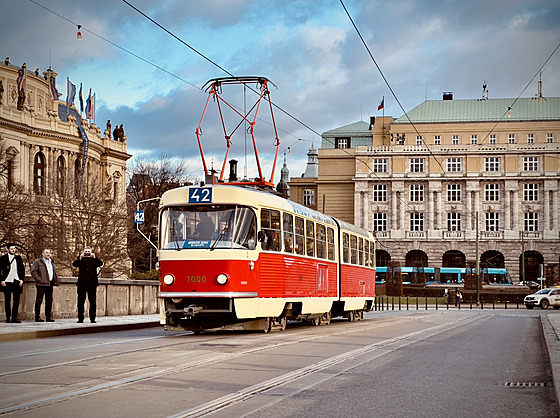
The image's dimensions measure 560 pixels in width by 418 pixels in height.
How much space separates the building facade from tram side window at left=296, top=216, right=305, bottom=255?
88.3m

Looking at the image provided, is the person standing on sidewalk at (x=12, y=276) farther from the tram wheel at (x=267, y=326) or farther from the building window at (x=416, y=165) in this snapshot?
the building window at (x=416, y=165)

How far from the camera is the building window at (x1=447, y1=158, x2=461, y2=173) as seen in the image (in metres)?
111

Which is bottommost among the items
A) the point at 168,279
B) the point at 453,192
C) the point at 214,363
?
the point at 214,363

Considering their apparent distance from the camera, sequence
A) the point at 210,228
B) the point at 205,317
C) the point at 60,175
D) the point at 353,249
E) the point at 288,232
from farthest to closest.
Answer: the point at 60,175
the point at 353,249
the point at 288,232
the point at 205,317
the point at 210,228

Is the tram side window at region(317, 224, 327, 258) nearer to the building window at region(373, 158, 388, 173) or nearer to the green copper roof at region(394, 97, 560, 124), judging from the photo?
the green copper roof at region(394, 97, 560, 124)

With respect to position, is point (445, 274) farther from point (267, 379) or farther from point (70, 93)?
point (267, 379)

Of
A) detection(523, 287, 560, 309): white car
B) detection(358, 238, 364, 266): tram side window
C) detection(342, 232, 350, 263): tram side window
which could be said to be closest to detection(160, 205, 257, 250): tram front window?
detection(342, 232, 350, 263): tram side window

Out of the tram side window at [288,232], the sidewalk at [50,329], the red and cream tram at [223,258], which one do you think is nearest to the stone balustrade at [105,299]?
the sidewalk at [50,329]

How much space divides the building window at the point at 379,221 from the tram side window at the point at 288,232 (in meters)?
94.6

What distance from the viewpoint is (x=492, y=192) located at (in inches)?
4422

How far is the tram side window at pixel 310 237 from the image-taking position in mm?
23223

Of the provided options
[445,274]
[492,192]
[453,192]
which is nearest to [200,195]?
[445,274]

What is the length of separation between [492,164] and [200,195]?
96513 mm

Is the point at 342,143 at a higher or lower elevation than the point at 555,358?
higher
